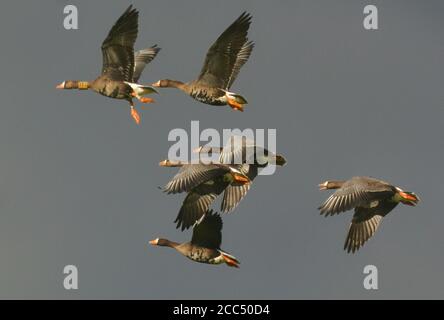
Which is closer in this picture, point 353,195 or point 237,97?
point 353,195

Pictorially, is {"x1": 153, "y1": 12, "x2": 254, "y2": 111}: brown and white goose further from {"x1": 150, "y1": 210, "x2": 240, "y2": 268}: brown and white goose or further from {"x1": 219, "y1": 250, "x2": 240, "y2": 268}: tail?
{"x1": 219, "y1": 250, "x2": 240, "y2": 268}: tail

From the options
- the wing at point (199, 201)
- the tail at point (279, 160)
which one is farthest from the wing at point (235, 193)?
the wing at point (199, 201)

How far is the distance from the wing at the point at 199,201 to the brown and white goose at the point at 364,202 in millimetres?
2635

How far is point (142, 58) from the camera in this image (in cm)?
4159

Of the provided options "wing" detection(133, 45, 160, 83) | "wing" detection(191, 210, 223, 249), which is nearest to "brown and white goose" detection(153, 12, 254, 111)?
"wing" detection(191, 210, 223, 249)

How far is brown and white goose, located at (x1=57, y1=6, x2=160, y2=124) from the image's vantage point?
3525cm

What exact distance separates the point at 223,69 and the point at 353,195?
455cm

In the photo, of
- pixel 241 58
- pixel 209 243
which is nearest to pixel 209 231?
pixel 209 243

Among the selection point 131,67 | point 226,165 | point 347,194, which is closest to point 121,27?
point 131,67

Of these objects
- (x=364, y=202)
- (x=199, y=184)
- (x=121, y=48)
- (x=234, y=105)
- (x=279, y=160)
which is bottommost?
(x=364, y=202)

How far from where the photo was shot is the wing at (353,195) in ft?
112

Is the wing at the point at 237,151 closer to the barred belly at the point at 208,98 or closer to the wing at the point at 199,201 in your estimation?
the barred belly at the point at 208,98

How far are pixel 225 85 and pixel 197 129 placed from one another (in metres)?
7.42

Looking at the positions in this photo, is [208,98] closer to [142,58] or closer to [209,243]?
[209,243]
